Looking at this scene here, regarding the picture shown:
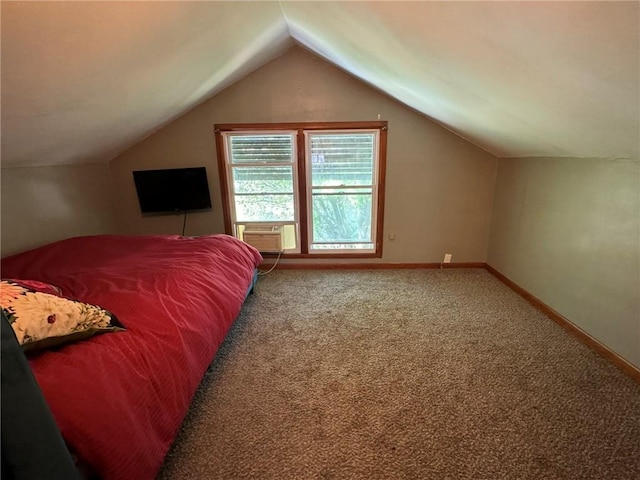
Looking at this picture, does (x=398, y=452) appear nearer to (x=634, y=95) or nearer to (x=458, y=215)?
(x=634, y=95)

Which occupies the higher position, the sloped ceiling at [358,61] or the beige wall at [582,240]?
the sloped ceiling at [358,61]

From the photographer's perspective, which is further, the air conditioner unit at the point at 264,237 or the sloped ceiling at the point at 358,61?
the air conditioner unit at the point at 264,237

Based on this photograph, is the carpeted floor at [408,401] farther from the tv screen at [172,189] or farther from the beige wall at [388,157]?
the tv screen at [172,189]

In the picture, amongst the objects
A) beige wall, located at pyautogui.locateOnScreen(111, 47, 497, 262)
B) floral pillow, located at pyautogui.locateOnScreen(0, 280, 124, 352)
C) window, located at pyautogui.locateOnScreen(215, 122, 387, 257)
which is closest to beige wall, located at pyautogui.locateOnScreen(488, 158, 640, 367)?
beige wall, located at pyautogui.locateOnScreen(111, 47, 497, 262)

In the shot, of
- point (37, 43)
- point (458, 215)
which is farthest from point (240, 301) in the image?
point (458, 215)

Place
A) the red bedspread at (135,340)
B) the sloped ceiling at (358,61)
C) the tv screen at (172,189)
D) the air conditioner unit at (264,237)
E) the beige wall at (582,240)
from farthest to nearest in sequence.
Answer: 1. the air conditioner unit at (264,237)
2. the tv screen at (172,189)
3. the beige wall at (582,240)
4. the sloped ceiling at (358,61)
5. the red bedspread at (135,340)

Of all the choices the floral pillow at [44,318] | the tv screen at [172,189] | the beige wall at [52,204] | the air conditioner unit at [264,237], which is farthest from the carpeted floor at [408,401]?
the beige wall at [52,204]

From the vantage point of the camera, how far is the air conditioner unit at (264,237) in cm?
380

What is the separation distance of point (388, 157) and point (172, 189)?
242cm

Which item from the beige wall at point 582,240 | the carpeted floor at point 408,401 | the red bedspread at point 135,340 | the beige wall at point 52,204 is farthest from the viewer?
the beige wall at point 52,204

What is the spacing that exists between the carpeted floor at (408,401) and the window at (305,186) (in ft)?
3.94

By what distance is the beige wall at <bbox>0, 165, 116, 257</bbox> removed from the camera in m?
2.57

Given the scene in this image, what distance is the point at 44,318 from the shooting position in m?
1.17

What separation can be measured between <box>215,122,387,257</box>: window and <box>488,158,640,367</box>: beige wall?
1.39 meters
